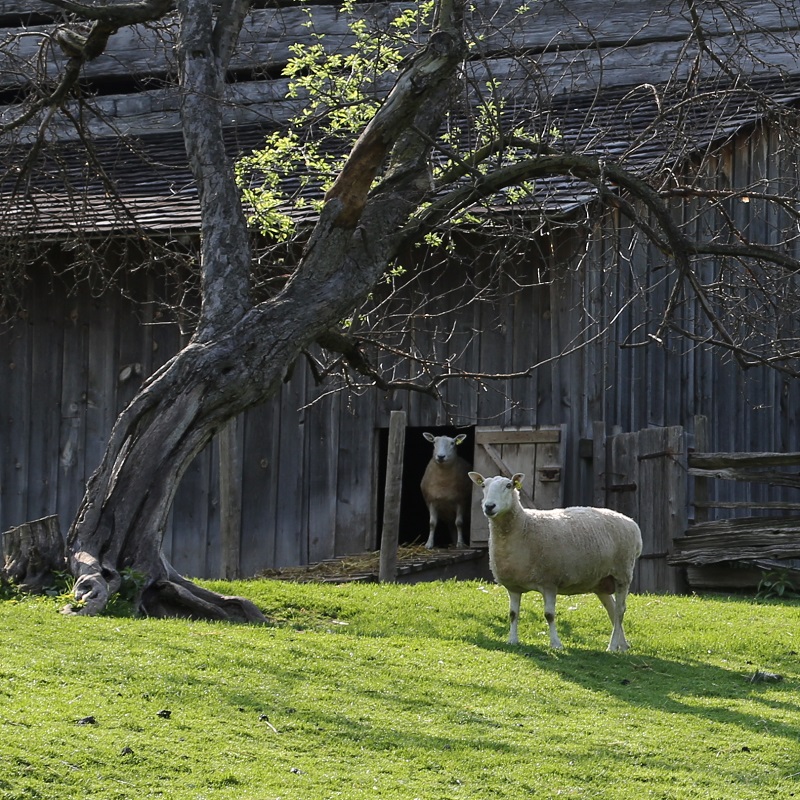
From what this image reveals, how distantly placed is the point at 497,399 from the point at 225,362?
6.58m

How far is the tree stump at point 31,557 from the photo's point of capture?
33.3 ft

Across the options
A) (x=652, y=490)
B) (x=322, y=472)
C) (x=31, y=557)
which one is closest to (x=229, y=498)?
(x=322, y=472)

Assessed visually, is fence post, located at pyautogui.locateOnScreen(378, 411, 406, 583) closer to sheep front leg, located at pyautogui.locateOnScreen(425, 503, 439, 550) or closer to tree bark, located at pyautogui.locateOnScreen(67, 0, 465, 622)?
sheep front leg, located at pyautogui.locateOnScreen(425, 503, 439, 550)

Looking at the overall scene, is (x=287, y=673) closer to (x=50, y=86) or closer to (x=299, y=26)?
(x=50, y=86)

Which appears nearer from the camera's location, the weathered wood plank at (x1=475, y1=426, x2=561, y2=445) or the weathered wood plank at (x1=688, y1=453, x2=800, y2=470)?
the weathered wood plank at (x1=688, y1=453, x2=800, y2=470)

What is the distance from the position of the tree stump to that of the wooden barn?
4710 mm

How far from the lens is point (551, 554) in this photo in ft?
32.6

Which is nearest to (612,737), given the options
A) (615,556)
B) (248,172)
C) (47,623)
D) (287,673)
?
(287,673)

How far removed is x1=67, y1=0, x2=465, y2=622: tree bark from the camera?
32.4 ft

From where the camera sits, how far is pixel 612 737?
23.6 ft

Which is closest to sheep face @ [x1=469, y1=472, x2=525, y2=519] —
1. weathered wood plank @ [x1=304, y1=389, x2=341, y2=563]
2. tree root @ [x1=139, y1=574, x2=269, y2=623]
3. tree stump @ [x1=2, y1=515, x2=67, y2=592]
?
tree root @ [x1=139, y1=574, x2=269, y2=623]

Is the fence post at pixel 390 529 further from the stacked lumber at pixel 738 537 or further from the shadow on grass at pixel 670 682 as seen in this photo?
the shadow on grass at pixel 670 682

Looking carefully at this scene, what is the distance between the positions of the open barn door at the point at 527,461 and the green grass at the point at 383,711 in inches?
182

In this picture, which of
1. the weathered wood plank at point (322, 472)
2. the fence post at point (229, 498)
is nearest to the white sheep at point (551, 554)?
the fence post at point (229, 498)
